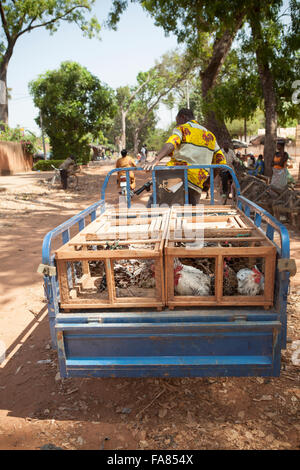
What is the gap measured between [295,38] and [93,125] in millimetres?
12767

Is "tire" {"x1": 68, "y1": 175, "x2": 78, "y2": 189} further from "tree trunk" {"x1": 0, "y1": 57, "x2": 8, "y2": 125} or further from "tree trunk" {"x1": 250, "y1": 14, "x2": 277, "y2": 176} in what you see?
"tree trunk" {"x1": 0, "y1": 57, "x2": 8, "y2": 125}

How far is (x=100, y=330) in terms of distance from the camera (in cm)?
234

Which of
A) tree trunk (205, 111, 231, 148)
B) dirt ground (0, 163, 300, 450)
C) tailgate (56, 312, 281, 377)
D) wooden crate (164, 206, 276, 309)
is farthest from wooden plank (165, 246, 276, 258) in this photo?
tree trunk (205, 111, 231, 148)

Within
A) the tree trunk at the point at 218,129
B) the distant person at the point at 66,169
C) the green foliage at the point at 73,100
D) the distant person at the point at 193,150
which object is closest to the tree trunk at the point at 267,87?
the tree trunk at the point at 218,129

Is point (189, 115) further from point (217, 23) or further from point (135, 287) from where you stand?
point (217, 23)

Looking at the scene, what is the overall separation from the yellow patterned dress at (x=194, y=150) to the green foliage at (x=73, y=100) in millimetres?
16808

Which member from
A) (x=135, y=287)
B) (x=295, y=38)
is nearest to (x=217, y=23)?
(x=295, y=38)

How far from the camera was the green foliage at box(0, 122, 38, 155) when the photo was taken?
25781 millimetres

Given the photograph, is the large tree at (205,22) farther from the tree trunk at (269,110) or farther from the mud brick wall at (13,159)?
the mud brick wall at (13,159)

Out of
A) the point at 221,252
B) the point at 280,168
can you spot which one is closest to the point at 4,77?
the point at 280,168

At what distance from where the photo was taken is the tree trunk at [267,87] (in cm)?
1006

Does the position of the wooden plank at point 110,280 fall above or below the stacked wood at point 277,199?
above

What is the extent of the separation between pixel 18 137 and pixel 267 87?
71.5 ft

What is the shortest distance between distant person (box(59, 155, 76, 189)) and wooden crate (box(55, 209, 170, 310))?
13.3 metres
